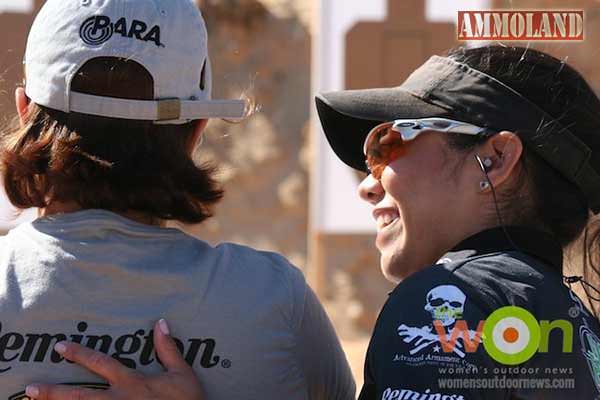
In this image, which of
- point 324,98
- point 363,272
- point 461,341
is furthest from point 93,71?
point 363,272

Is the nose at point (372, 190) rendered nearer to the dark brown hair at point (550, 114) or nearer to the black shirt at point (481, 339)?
the dark brown hair at point (550, 114)

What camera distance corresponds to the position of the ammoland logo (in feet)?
6.80

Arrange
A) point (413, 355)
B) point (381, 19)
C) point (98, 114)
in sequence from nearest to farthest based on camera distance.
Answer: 1. point (413, 355)
2. point (98, 114)
3. point (381, 19)

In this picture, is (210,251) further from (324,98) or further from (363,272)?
(363,272)

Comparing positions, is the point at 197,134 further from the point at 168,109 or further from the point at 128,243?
the point at 128,243

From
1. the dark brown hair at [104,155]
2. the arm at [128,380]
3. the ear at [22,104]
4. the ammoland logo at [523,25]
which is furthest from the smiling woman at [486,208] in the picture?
the ear at [22,104]

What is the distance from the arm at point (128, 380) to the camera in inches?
63.5

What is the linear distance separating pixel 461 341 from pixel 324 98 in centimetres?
71

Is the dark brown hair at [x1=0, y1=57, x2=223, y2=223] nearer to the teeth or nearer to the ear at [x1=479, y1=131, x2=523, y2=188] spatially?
the teeth

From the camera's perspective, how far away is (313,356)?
177cm

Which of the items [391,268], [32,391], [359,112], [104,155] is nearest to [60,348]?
[32,391]

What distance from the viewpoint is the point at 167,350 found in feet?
5.37

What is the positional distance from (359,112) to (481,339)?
1.96 ft

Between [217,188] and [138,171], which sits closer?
[138,171]
